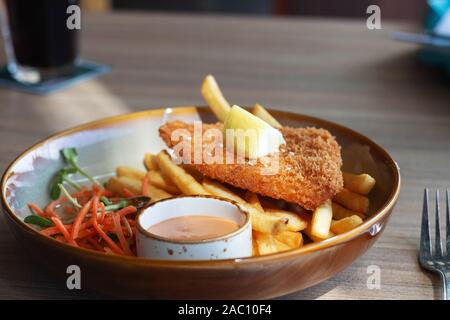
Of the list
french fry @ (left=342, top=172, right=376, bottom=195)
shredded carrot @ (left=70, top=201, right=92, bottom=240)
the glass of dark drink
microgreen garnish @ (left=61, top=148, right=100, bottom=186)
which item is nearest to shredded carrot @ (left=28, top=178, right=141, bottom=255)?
shredded carrot @ (left=70, top=201, right=92, bottom=240)

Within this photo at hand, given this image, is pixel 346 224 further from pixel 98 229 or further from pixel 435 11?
pixel 435 11

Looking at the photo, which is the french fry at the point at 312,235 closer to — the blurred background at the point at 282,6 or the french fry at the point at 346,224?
the french fry at the point at 346,224

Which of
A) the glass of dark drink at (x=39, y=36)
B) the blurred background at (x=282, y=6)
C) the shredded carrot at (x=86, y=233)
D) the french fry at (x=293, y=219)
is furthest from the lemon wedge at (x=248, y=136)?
the blurred background at (x=282, y=6)

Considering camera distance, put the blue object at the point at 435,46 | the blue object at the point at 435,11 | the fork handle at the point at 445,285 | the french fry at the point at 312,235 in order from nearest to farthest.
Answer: the fork handle at the point at 445,285 < the french fry at the point at 312,235 < the blue object at the point at 435,46 < the blue object at the point at 435,11

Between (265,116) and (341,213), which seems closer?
(341,213)

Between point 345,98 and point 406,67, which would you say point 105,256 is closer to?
point 345,98

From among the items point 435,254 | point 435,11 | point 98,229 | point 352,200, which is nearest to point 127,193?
point 98,229
